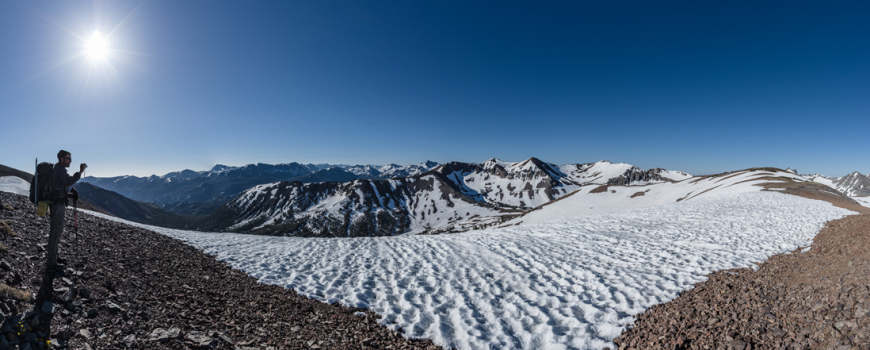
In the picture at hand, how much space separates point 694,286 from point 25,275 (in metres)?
17.9

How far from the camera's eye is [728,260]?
1084 cm

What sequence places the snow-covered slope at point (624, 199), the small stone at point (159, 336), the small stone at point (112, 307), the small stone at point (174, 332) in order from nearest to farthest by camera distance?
the small stone at point (159, 336), the small stone at point (174, 332), the small stone at point (112, 307), the snow-covered slope at point (624, 199)

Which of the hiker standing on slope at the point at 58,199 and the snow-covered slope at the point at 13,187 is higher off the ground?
the snow-covered slope at the point at 13,187

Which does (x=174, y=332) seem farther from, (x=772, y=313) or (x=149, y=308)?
(x=772, y=313)

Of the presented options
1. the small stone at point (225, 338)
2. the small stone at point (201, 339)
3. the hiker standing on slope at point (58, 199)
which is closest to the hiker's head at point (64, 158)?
the hiker standing on slope at point (58, 199)

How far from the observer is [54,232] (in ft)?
24.5

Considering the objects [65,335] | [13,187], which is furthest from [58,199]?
[13,187]

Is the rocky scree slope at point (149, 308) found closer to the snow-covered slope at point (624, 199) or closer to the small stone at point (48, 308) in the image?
the small stone at point (48, 308)

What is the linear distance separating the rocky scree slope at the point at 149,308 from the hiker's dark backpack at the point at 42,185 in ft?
5.28

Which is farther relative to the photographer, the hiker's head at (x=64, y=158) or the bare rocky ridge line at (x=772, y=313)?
the hiker's head at (x=64, y=158)

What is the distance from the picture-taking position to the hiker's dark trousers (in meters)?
7.17

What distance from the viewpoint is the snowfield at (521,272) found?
7188mm

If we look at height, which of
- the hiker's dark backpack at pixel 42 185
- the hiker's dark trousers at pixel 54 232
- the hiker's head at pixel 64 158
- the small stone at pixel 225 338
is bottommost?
the small stone at pixel 225 338

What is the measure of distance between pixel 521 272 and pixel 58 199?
14.2 m
